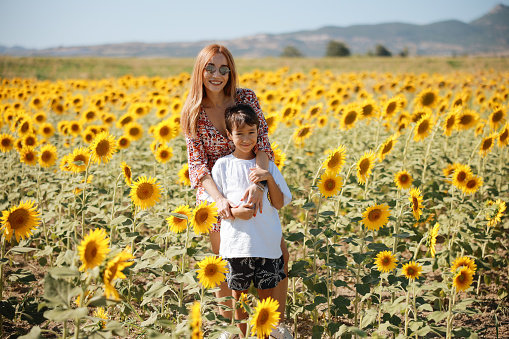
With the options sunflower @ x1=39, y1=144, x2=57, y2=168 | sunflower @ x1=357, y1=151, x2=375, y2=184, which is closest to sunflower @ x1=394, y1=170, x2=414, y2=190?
Result: sunflower @ x1=357, y1=151, x2=375, y2=184

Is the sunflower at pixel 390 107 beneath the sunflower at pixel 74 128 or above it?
above

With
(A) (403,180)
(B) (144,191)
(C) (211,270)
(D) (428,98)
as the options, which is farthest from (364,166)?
(D) (428,98)

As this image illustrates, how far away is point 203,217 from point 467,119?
3.50m

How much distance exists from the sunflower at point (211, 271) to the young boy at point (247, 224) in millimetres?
218

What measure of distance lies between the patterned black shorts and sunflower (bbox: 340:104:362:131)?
8.24 feet

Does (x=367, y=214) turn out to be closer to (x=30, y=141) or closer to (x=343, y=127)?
(x=343, y=127)

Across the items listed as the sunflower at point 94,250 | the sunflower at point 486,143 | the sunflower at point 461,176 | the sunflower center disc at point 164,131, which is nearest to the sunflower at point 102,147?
the sunflower center disc at point 164,131

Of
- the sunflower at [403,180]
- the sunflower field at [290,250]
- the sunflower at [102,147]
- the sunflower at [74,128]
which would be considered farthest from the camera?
the sunflower at [74,128]

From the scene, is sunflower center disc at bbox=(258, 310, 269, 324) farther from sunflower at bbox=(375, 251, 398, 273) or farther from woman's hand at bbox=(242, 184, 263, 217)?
sunflower at bbox=(375, 251, 398, 273)

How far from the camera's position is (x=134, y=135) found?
179 inches

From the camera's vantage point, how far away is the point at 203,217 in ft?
6.88

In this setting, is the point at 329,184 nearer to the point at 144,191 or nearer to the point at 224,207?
the point at 224,207

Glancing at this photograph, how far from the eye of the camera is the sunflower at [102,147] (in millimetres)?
2617

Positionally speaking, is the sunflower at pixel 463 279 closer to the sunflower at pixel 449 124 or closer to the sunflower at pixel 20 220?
the sunflower at pixel 449 124
